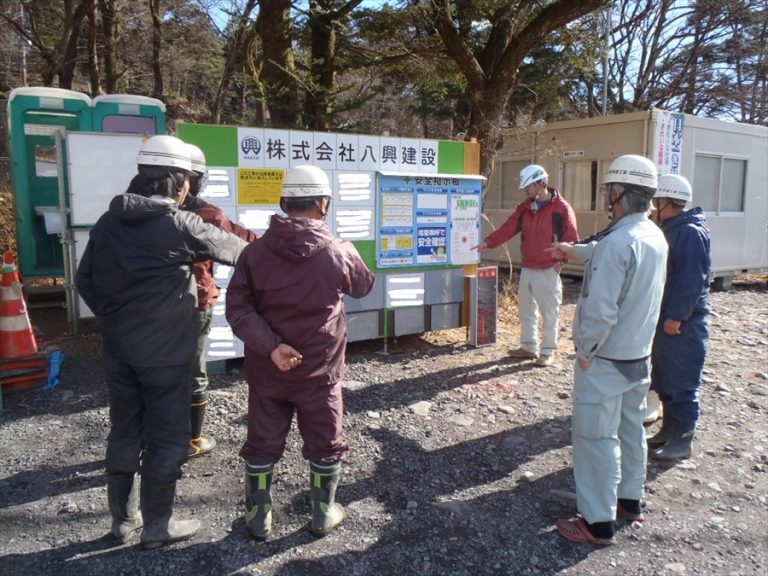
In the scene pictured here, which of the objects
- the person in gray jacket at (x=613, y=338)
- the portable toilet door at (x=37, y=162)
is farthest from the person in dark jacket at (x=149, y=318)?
the portable toilet door at (x=37, y=162)

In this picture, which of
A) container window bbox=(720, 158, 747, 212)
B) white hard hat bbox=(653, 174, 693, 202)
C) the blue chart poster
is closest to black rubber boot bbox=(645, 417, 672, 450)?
white hard hat bbox=(653, 174, 693, 202)

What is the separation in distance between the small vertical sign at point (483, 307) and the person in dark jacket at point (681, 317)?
2595 millimetres

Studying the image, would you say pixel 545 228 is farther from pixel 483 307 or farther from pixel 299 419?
pixel 299 419

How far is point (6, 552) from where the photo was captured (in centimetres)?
303

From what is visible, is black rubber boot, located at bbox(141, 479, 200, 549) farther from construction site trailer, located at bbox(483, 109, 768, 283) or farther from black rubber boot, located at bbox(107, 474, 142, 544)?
construction site trailer, located at bbox(483, 109, 768, 283)

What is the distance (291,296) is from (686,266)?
2.69 metres

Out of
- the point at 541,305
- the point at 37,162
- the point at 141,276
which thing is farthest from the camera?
the point at 37,162

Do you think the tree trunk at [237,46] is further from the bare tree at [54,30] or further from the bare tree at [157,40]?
the bare tree at [54,30]

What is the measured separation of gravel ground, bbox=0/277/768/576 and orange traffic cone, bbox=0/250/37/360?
445 millimetres

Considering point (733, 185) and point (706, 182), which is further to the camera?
point (733, 185)

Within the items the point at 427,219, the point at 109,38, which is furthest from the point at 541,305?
the point at 109,38

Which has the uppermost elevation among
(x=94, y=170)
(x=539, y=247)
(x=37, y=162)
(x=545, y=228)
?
(x=37, y=162)

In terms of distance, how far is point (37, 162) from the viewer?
8.83 m

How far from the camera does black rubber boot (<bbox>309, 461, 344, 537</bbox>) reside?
3.15 metres
